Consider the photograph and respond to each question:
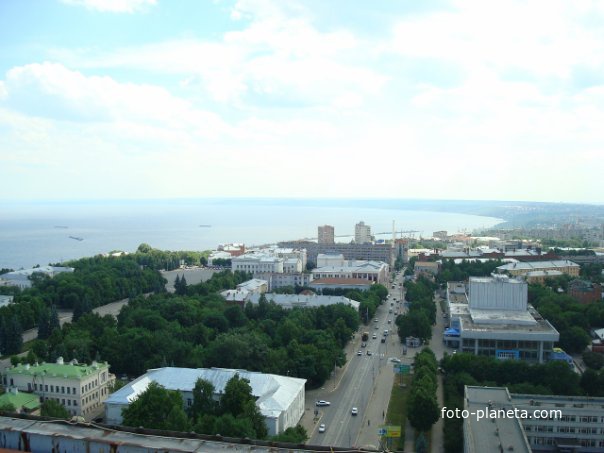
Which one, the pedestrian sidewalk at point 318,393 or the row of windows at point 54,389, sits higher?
the row of windows at point 54,389

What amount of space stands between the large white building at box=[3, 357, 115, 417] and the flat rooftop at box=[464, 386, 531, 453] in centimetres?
939

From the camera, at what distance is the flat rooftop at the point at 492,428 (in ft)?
32.7

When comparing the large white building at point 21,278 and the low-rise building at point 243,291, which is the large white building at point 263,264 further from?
the large white building at point 21,278

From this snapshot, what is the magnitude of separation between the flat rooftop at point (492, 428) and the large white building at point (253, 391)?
396 centimetres

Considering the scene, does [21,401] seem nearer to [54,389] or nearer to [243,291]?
[54,389]

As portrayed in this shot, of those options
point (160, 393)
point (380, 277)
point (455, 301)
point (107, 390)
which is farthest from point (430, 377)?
point (380, 277)

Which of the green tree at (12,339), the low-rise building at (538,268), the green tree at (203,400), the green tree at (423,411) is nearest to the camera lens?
the green tree at (203,400)

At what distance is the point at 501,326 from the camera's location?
20.5 metres


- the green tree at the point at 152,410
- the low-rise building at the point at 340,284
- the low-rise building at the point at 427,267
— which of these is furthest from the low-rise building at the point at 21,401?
the low-rise building at the point at 427,267

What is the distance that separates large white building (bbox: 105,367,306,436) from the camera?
12.5m

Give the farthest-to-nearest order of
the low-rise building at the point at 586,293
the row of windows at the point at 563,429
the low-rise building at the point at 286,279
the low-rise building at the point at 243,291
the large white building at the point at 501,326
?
1. the low-rise building at the point at 286,279
2. the low-rise building at the point at 586,293
3. the low-rise building at the point at 243,291
4. the large white building at the point at 501,326
5. the row of windows at the point at 563,429

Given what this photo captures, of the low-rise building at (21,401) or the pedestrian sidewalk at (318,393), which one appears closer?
the low-rise building at (21,401)

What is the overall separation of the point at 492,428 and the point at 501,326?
10390 millimetres

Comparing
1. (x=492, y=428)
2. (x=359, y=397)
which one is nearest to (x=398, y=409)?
(x=359, y=397)
